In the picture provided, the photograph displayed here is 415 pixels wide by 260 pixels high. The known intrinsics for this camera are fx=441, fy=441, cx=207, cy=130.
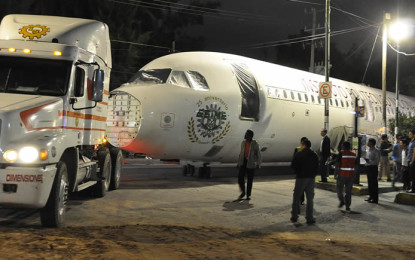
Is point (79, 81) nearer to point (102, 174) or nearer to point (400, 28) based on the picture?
point (102, 174)

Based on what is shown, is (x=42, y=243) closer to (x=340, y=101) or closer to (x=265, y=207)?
(x=265, y=207)

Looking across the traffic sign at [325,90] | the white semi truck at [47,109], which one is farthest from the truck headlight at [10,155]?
the traffic sign at [325,90]

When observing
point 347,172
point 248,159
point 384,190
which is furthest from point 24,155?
point 384,190

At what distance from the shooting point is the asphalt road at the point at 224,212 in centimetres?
862

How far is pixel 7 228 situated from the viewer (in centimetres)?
754

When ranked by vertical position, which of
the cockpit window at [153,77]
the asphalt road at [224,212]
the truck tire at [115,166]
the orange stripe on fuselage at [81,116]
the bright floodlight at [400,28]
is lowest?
the asphalt road at [224,212]

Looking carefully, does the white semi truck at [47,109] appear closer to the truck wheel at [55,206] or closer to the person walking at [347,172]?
the truck wheel at [55,206]

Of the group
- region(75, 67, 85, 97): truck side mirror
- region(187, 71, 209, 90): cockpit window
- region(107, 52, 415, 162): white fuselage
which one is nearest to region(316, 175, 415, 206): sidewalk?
region(107, 52, 415, 162): white fuselage

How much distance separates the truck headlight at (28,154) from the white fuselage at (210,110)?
657 centimetres

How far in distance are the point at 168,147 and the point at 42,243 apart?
8074 millimetres

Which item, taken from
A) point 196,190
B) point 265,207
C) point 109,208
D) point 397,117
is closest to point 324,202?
point 265,207

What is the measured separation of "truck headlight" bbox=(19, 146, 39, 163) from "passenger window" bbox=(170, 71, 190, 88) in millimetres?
7975

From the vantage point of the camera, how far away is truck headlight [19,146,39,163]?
278 inches

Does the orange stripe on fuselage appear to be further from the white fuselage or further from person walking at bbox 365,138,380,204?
person walking at bbox 365,138,380,204
